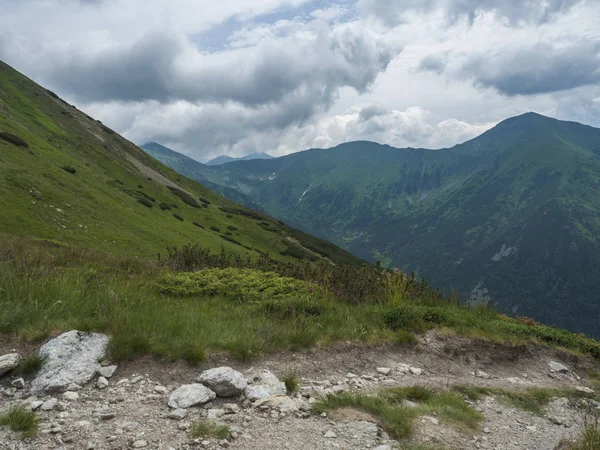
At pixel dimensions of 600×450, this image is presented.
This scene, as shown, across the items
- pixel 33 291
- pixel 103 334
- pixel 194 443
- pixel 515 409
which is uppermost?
pixel 33 291

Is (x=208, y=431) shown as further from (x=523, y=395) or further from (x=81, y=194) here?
(x=81, y=194)

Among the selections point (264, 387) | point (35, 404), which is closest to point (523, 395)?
point (264, 387)

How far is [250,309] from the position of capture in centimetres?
895

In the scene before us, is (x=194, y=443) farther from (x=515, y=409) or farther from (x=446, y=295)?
(x=446, y=295)

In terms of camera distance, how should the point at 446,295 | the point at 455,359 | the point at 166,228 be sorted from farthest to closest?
the point at 166,228
the point at 446,295
the point at 455,359

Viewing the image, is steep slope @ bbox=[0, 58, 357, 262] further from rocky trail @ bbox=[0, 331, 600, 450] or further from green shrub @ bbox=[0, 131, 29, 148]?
rocky trail @ bbox=[0, 331, 600, 450]

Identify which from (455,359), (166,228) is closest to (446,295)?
(455,359)

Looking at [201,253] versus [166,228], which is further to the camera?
[166,228]

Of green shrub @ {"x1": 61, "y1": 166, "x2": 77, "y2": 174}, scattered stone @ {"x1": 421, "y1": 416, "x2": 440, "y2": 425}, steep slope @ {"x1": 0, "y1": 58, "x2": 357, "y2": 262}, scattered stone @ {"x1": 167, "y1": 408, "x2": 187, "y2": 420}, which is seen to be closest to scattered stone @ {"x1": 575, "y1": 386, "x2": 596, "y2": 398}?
scattered stone @ {"x1": 421, "y1": 416, "x2": 440, "y2": 425}

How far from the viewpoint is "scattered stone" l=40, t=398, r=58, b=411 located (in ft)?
14.7

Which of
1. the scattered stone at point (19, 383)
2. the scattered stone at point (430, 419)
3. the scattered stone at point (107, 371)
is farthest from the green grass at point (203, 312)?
the scattered stone at point (430, 419)

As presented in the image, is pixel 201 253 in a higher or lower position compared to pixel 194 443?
higher

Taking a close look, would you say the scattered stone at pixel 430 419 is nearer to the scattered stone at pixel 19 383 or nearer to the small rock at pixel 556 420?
the small rock at pixel 556 420

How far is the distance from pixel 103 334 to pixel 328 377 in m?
3.90
